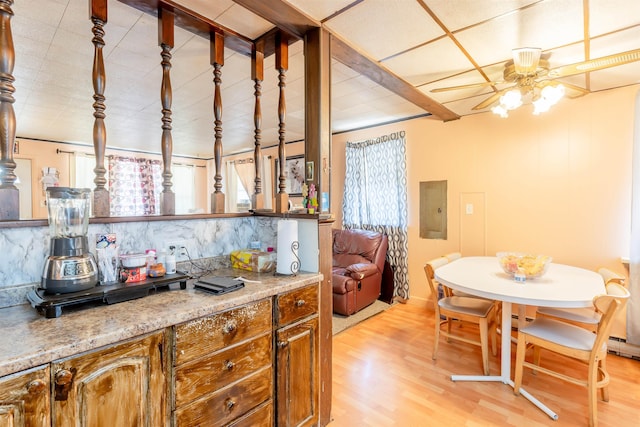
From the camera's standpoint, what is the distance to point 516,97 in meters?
2.05

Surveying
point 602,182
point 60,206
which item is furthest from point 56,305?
point 602,182

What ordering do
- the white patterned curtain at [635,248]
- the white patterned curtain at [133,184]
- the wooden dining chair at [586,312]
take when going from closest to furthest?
the wooden dining chair at [586,312], the white patterned curtain at [635,248], the white patterned curtain at [133,184]

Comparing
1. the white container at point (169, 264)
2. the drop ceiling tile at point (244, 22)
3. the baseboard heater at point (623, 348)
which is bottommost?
the baseboard heater at point (623, 348)

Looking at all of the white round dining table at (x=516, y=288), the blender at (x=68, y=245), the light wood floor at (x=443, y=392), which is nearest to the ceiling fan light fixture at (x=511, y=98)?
the white round dining table at (x=516, y=288)

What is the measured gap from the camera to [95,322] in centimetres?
102

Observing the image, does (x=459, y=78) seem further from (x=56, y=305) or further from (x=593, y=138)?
(x=56, y=305)

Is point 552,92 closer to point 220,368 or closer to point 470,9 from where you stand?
point 470,9

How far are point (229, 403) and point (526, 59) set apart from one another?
2.60m

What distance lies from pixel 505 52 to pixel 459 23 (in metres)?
0.57

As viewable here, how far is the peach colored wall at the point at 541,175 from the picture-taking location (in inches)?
108

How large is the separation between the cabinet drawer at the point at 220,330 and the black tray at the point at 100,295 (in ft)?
1.00

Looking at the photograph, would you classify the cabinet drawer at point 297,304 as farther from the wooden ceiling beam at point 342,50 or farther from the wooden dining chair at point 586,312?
the wooden dining chair at point 586,312

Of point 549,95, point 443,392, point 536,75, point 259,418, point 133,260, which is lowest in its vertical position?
point 443,392

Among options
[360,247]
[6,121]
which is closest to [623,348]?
[360,247]
